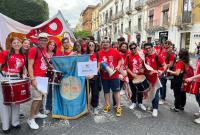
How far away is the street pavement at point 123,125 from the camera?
4238 millimetres

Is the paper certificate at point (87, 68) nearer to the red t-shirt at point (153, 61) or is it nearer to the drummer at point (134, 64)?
the drummer at point (134, 64)

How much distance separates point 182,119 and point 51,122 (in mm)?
2760

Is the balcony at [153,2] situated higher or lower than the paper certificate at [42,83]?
higher

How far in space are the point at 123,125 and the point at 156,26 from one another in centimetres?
2334

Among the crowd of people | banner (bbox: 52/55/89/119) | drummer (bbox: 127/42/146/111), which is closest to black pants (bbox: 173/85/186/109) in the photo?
the crowd of people

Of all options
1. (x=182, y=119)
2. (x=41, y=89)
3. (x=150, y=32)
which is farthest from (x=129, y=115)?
(x=150, y=32)

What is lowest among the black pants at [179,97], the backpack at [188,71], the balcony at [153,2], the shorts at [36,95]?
the black pants at [179,97]

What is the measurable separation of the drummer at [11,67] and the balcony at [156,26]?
22125 mm

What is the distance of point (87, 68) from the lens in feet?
15.8

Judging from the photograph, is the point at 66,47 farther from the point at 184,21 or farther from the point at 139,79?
the point at 184,21

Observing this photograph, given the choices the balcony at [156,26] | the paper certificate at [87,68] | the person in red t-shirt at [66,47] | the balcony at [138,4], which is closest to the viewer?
the paper certificate at [87,68]

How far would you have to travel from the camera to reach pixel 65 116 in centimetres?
483

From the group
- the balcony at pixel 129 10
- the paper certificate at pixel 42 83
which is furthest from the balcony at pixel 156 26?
the paper certificate at pixel 42 83

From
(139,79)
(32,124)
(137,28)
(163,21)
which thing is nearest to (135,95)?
(139,79)
